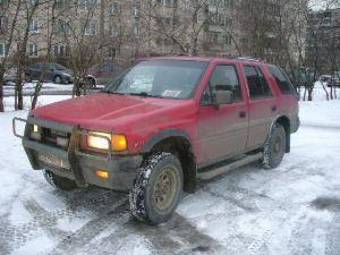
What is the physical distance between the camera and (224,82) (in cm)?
670

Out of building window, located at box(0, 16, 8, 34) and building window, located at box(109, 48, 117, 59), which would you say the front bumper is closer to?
building window, located at box(0, 16, 8, 34)

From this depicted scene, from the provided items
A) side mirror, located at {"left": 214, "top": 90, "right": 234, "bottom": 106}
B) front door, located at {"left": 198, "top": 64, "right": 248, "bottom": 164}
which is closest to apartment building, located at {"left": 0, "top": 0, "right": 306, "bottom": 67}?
front door, located at {"left": 198, "top": 64, "right": 248, "bottom": 164}

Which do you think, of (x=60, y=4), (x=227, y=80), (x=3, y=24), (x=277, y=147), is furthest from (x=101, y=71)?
(x=227, y=80)

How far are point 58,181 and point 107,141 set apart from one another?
1.61 metres

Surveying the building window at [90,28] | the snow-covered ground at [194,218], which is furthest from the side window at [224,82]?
the building window at [90,28]

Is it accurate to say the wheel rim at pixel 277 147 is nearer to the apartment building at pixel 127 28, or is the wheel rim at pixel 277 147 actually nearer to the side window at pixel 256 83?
the side window at pixel 256 83

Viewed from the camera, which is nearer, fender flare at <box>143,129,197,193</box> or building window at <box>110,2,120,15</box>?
fender flare at <box>143,129,197,193</box>

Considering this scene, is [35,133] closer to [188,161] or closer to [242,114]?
[188,161]

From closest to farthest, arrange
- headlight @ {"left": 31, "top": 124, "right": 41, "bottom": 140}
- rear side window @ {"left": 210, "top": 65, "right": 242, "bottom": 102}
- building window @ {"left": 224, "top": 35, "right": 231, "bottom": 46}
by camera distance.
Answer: headlight @ {"left": 31, "top": 124, "right": 41, "bottom": 140}, rear side window @ {"left": 210, "top": 65, "right": 242, "bottom": 102}, building window @ {"left": 224, "top": 35, "right": 231, "bottom": 46}

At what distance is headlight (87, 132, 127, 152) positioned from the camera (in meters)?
5.04

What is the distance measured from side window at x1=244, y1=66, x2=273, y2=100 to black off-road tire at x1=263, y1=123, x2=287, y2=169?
0.63 m

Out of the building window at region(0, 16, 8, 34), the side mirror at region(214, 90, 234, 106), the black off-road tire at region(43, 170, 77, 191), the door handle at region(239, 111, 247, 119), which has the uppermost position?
the building window at region(0, 16, 8, 34)

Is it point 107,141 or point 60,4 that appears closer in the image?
point 107,141

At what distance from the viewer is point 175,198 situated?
572 cm
